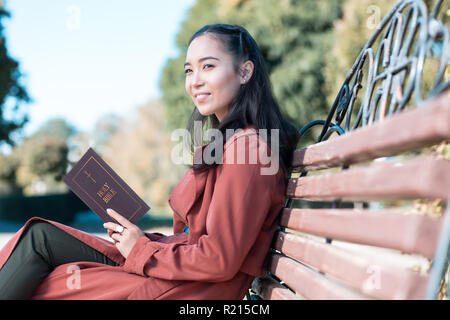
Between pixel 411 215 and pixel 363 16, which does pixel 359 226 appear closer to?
pixel 411 215

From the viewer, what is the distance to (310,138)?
651 inches

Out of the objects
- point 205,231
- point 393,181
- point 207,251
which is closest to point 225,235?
point 207,251

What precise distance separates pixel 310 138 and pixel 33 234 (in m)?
15.1

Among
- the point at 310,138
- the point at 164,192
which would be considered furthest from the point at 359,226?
the point at 164,192

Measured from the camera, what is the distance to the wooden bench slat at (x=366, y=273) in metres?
1.03

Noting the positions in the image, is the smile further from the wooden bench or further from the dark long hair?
the wooden bench

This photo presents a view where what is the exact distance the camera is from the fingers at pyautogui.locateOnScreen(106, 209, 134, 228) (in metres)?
1.95

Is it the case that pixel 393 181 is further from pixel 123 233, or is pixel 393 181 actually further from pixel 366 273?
pixel 123 233

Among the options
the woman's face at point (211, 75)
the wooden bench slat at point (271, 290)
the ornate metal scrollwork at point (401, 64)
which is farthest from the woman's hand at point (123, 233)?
the ornate metal scrollwork at point (401, 64)

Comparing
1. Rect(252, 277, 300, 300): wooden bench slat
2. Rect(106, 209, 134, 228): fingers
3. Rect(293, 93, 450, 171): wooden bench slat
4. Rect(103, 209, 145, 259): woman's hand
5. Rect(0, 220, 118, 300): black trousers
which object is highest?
Rect(293, 93, 450, 171): wooden bench slat

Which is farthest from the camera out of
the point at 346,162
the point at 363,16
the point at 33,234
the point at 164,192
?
the point at 164,192

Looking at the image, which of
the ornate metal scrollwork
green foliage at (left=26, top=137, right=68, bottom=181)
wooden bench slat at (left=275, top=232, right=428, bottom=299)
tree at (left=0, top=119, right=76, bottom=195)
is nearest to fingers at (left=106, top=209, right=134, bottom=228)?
wooden bench slat at (left=275, top=232, right=428, bottom=299)

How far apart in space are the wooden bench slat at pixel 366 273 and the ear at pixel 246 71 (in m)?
0.90

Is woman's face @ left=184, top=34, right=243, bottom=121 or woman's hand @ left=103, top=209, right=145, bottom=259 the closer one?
woman's hand @ left=103, top=209, right=145, bottom=259
